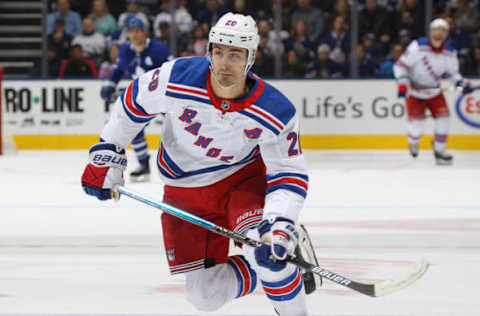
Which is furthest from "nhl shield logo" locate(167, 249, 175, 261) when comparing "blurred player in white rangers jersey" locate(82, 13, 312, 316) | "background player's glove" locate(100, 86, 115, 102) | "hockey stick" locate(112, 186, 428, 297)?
"background player's glove" locate(100, 86, 115, 102)

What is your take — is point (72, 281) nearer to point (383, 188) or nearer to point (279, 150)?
point (279, 150)

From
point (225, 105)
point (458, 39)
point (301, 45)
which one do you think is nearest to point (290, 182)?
point (225, 105)

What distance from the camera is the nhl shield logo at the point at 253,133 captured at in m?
2.82

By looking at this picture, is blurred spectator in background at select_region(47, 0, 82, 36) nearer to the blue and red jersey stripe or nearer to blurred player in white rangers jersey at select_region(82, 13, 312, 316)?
blurred player in white rangers jersey at select_region(82, 13, 312, 316)

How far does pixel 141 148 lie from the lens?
7.56m

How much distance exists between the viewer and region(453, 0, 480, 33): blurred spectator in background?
1053 cm

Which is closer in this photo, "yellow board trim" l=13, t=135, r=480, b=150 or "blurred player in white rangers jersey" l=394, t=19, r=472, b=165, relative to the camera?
"blurred player in white rangers jersey" l=394, t=19, r=472, b=165

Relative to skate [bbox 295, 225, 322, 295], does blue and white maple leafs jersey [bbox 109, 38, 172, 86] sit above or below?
above

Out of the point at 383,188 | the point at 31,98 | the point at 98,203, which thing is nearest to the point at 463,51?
the point at 383,188

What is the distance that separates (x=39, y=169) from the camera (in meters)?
8.64

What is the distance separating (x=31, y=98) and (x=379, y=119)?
3.80 metres

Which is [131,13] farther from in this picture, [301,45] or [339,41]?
[339,41]

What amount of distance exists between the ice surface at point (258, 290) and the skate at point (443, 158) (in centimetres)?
53

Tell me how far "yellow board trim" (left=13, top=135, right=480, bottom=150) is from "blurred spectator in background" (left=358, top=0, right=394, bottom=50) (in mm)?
1127
